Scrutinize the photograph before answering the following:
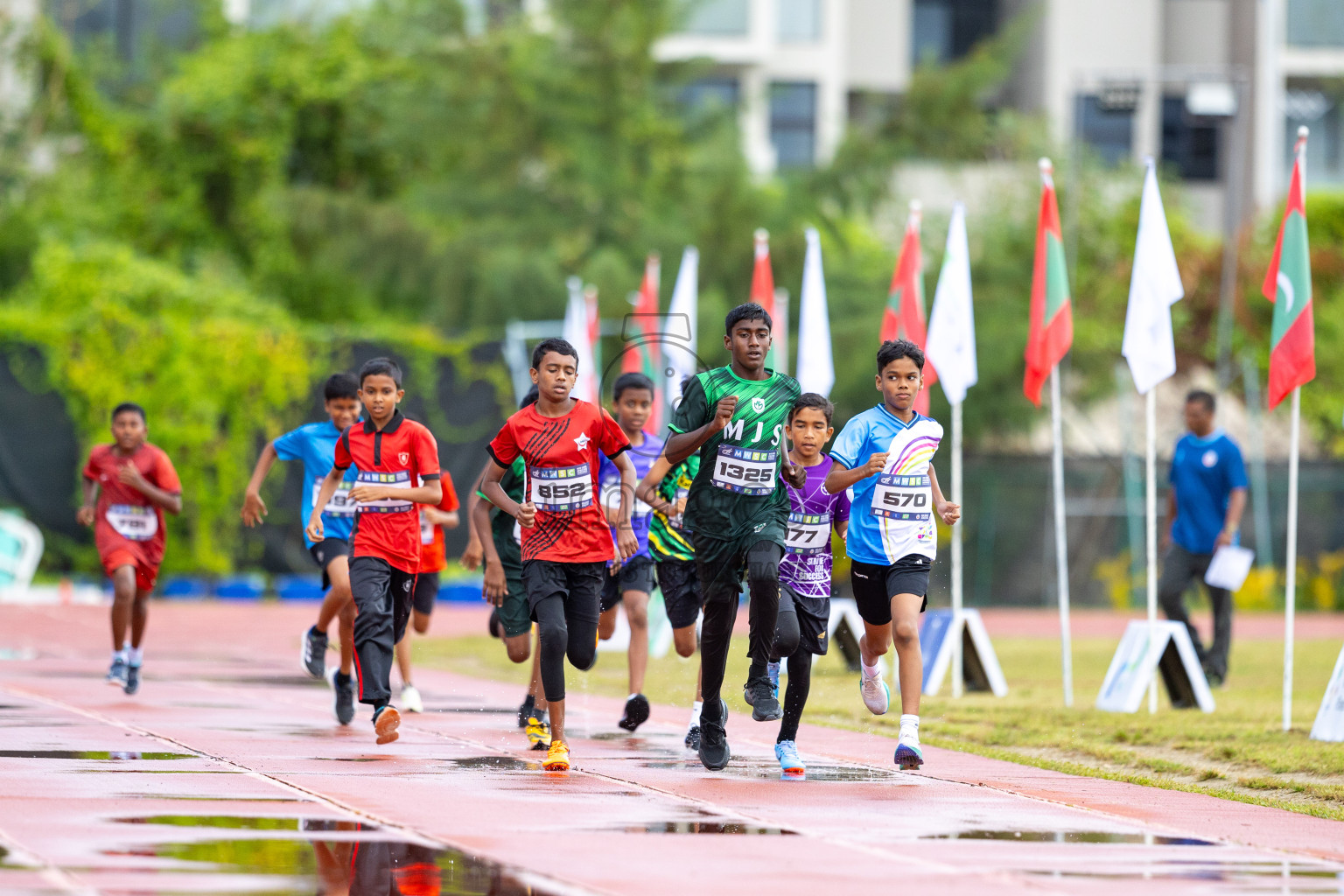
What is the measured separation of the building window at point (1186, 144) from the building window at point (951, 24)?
4.73 m

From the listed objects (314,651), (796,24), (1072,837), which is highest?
(796,24)

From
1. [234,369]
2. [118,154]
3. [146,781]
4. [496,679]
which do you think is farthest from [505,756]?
[118,154]

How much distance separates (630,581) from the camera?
11070 millimetres

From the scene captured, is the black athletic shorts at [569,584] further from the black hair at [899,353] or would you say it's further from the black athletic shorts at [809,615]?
the black hair at [899,353]

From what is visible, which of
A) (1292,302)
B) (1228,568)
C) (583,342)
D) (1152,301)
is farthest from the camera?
(583,342)

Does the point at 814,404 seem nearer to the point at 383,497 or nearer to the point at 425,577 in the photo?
the point at 383,497

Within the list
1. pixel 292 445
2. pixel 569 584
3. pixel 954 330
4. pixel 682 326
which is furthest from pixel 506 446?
pixel 682 326

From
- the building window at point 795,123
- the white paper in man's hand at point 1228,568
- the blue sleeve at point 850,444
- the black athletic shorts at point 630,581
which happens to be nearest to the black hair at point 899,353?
the blue sleeve at point 850,444

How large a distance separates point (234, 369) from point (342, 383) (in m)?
14.2

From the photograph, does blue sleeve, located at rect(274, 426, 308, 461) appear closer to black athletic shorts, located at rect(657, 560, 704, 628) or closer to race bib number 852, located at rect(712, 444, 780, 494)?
black athletic shorts, located at rect(657, 560, 704, 628)

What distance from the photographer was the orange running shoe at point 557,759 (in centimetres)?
858

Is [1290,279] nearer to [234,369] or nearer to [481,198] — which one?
[234,369]

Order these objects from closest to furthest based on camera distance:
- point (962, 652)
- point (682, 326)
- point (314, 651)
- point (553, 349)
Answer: point (553, 349)
point (314, 651)
point (962, 652)
point (682, 326)

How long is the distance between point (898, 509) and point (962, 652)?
504cm
